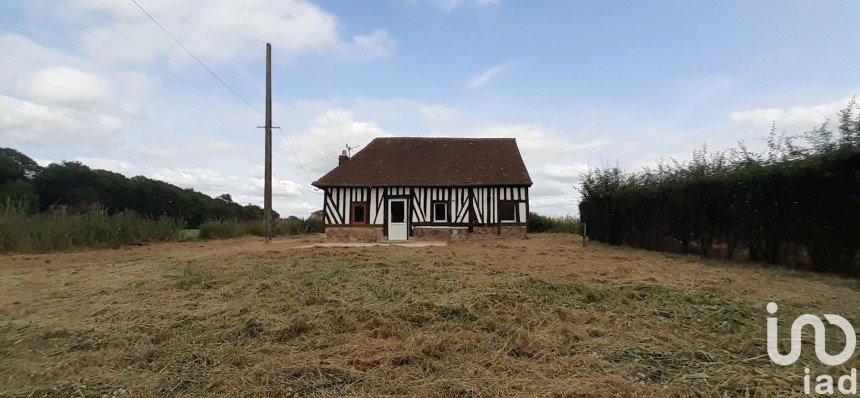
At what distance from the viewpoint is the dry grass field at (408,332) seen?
2334mm

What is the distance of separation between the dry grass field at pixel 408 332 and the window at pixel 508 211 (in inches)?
348

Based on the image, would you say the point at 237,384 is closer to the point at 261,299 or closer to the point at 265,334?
the point at 265,334

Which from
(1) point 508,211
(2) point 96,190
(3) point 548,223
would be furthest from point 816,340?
(2) point 96,190

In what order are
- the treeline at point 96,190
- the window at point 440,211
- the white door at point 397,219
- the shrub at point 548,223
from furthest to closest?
1. the treeline at point 96,190
2. the shrub at point 548,223
3. the window at point 440,211
4. the white door at point 397,219

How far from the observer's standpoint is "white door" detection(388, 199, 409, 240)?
14.7 m

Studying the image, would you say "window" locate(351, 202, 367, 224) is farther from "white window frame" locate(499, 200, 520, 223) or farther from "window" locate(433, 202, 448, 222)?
"white window frame" locate(499, 200, 520, 223)

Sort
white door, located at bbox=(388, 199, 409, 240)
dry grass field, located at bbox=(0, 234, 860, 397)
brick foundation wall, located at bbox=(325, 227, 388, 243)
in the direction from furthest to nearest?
white door, located at bbox=(388, 199, 409, 240), brick foundation wall, located at bbox=(325, 227, 388, 243), dry grass field, located at bbox=(0, 234, 860, 397)

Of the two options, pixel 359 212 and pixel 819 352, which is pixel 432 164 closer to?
pixel 359 212

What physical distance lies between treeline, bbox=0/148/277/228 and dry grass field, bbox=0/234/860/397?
28.6 metres

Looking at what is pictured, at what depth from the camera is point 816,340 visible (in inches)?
114

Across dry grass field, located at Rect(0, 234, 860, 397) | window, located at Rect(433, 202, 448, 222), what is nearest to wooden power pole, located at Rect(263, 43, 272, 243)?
window, located at Rect(433, 202, 448, 222)

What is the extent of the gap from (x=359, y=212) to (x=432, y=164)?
130 inches

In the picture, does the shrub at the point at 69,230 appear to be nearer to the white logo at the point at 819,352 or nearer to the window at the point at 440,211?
the window at the point at 440,211

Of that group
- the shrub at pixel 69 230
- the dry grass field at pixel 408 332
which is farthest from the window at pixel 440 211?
the dry grass field at pixel 408 332
